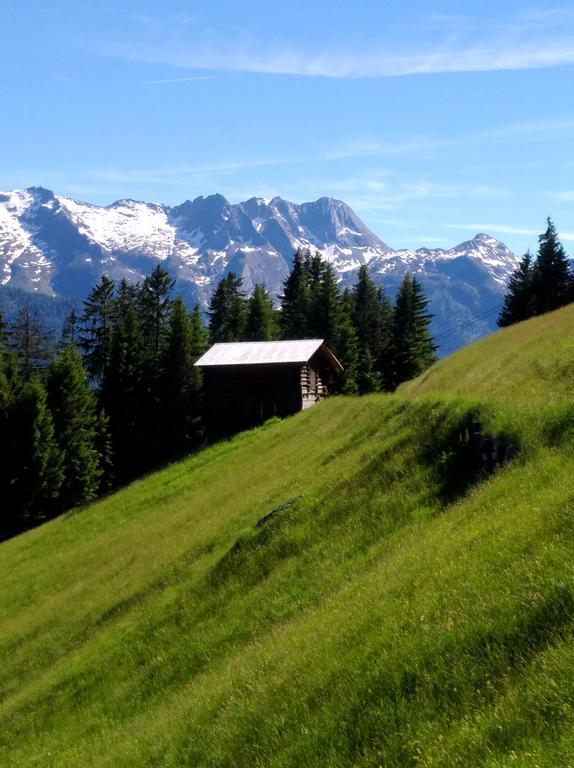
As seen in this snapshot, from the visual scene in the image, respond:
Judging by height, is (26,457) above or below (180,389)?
below

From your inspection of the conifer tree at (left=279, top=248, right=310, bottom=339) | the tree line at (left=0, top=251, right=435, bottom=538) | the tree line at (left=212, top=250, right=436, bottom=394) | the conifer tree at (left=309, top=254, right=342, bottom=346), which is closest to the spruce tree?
the tree line at (left=212, top=250, right=436, bottom=394)

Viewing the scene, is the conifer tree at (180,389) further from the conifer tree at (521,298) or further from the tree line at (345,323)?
the conifer tree at (521,298)

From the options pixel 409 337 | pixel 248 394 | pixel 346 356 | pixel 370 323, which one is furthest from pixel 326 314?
pixel 248 394

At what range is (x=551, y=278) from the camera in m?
71.2

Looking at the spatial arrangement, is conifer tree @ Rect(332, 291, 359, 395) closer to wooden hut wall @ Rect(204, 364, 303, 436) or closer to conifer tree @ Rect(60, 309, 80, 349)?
wooden hut wall @ Rect(204, 364, 303, 436)

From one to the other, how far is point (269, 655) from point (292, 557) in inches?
204

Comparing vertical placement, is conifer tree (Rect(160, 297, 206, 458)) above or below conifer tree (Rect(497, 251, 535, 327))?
below

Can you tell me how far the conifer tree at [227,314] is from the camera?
84.3 meters

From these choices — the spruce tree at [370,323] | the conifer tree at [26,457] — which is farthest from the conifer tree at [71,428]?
the spruce tree at [370,323]

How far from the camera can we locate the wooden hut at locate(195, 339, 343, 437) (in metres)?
57.5

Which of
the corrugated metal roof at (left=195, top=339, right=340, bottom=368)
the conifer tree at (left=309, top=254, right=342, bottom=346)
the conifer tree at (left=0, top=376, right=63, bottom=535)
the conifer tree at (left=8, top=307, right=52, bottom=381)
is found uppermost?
the conifer tree at (left=309, top=254, right=342, bottom=346)

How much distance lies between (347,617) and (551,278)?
2590 inches

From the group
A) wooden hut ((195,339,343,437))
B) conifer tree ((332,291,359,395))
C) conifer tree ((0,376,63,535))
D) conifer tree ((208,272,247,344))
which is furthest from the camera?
conifer tree ((208,272,247,344))

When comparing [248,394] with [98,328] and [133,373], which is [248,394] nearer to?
[133,373]
